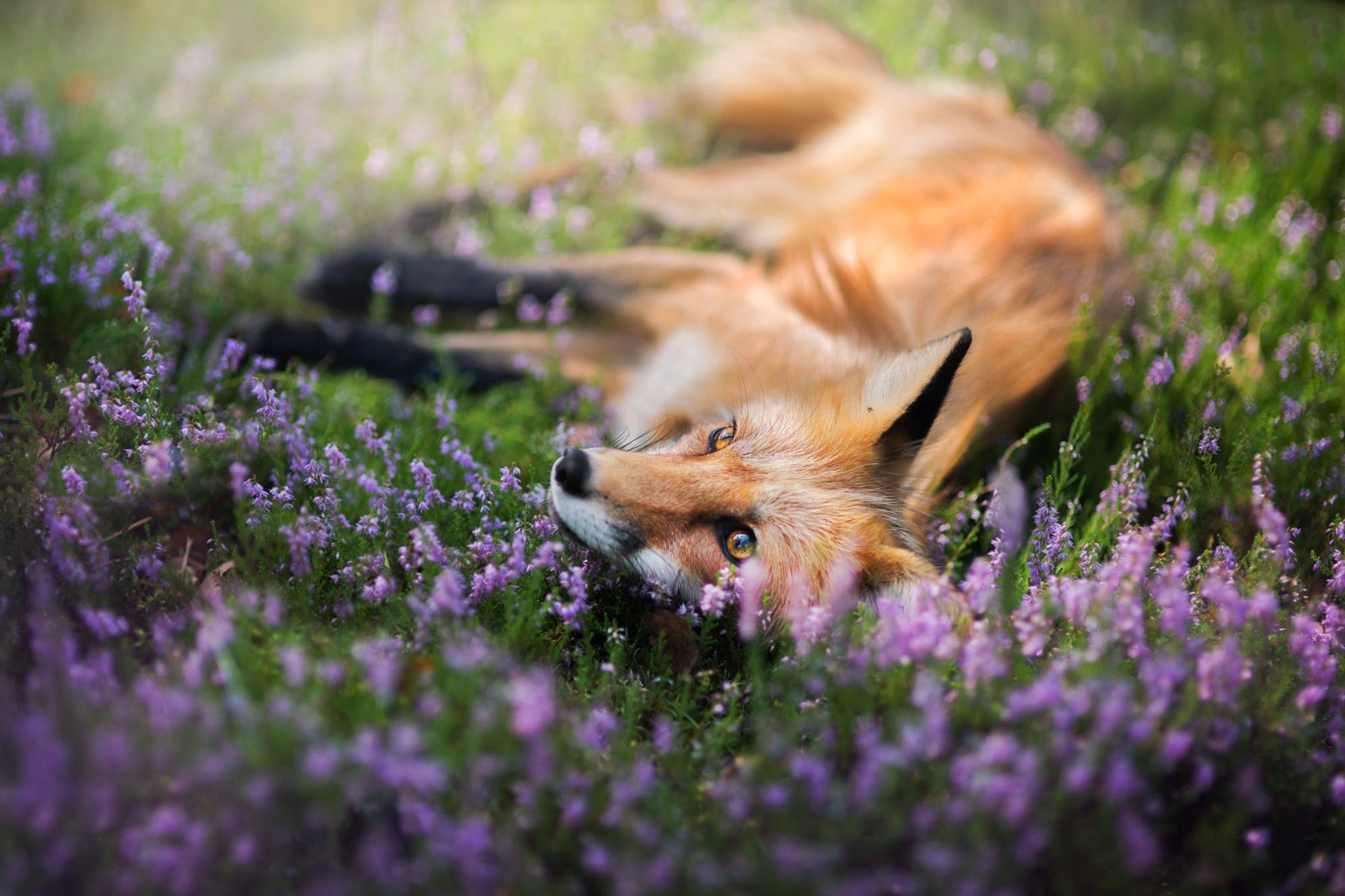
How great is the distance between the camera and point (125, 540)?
190 cm

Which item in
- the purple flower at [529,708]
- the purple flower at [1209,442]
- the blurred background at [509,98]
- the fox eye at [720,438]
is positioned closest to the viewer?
the purple flower at [529,708]

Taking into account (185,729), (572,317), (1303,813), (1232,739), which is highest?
(185,729)

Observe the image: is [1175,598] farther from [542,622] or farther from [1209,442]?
[542,622]

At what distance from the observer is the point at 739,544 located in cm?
238

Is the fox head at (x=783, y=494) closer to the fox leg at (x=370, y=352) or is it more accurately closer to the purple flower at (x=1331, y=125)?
the fox leg at (x=370, y=352)

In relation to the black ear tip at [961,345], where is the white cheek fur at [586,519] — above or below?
below

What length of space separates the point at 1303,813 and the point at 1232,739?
0.21 metres

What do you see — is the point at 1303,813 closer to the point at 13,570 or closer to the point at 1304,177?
the point at 13,570

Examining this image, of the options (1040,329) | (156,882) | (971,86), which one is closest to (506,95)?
(971,86)

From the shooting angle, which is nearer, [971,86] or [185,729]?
[185,729]

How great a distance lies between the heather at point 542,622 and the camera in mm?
1243

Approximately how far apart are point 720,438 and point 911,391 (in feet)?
2.02

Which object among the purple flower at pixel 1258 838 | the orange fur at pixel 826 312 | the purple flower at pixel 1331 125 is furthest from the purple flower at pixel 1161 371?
the purple flower at pixel 1331 125

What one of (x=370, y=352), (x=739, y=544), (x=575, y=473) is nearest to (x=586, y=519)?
(x=575, y=473)
